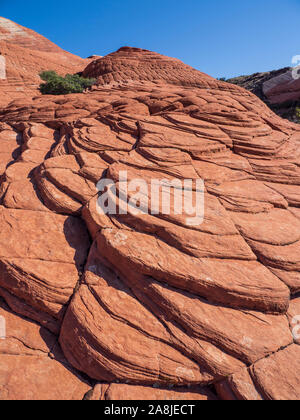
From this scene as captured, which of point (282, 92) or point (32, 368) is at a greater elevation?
point (282, 92)

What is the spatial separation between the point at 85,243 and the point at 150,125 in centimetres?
494

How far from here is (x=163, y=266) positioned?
14.6 ft

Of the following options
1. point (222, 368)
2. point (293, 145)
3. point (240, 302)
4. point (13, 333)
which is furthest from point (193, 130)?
point (13, 333)

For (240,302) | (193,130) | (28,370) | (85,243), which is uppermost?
(193,130)

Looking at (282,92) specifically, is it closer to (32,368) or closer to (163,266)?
(163,266)

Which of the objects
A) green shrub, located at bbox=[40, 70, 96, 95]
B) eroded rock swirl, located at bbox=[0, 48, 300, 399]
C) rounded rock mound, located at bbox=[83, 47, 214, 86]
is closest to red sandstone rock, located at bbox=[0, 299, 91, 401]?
eroded rock swirl, located at bbox=[0, 48, 300, 399]

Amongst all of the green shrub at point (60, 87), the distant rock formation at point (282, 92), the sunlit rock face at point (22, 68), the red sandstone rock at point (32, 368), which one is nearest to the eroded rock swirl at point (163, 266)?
the red sandstone rock at point (32, 368)

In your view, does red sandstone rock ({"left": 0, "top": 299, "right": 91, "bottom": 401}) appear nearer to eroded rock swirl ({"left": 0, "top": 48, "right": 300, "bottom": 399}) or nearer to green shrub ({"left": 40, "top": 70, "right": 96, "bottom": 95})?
eroded rock swirl ({"left": 0, "top": 48, "right": 300, "bottom": 399})

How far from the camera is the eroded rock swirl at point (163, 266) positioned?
3.89 metres

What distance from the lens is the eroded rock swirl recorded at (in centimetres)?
389

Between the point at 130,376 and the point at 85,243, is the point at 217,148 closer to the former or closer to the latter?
the point at 85,243

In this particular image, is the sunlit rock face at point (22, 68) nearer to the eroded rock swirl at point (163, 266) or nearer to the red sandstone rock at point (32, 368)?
the eroded rock swirl at point (163, 266)

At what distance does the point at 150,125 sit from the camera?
825cm

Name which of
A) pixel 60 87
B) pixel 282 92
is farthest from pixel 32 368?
pixel 282 92
